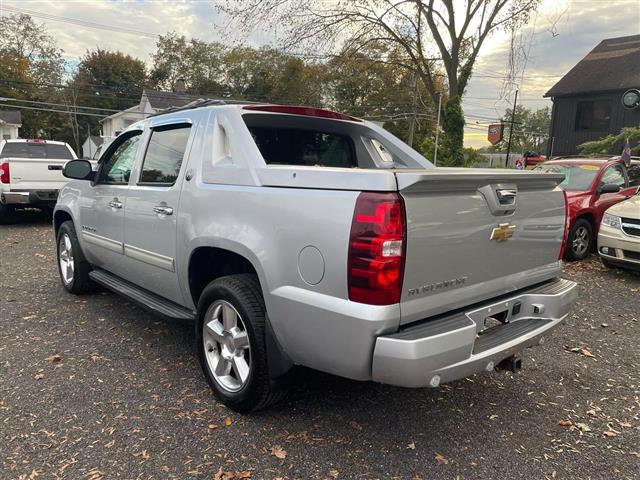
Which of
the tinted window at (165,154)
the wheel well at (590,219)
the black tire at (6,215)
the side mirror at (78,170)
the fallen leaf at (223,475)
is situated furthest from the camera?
the black tire at (6,215)

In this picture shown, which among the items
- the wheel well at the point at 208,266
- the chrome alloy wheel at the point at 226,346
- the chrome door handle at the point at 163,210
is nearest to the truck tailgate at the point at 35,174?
the chrome door handle at the point at 163,210

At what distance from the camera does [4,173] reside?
31.6 ft

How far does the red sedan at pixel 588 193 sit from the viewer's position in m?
7.98

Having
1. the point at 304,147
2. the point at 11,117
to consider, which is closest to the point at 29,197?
the point at 304,147

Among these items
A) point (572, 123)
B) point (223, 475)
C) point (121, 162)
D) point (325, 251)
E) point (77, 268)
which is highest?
point (572, 123)

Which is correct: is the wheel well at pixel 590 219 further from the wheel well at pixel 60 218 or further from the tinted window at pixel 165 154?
the wheel well at pixel 60 218

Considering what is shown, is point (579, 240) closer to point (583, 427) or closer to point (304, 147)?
point (583, 427)

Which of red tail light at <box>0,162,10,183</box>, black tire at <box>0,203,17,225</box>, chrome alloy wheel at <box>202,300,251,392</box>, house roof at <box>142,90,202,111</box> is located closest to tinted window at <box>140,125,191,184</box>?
chrome alloy wheel at <box>202,300,251,392</box>

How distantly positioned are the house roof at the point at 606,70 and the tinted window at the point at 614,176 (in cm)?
1979

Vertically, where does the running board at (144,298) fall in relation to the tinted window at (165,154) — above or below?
below

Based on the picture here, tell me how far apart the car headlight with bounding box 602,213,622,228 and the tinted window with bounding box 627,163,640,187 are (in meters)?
3.54

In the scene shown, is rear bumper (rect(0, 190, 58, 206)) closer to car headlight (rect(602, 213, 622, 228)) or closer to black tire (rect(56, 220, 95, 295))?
black tire (rect(56, 220, 95, 295))

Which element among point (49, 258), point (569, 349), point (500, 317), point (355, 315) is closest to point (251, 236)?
point (355, 315)

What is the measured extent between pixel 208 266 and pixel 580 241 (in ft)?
22.9
